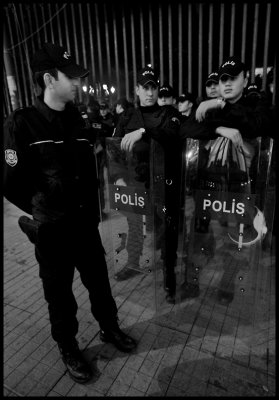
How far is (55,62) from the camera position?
1.96 metres

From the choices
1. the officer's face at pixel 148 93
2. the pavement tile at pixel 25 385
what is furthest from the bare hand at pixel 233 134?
the pavement tile at pixel 25 385

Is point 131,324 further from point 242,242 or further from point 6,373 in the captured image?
point 242,242

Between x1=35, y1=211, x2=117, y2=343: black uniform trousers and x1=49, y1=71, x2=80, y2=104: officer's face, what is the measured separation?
820 millimetres

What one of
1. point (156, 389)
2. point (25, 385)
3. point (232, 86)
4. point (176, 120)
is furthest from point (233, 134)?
point (25, 385)

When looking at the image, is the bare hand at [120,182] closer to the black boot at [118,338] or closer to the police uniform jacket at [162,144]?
the police uniform jacket at [162,144]

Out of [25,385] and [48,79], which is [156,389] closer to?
[25,385]

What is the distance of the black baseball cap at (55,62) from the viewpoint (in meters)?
1.96

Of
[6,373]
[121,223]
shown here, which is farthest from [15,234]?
[6,373]

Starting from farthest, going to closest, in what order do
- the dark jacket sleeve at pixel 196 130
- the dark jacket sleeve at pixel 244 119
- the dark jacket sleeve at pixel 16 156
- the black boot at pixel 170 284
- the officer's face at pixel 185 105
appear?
the officer's face at pixel 185 105 < the black boot at pixel 170 284 < the dark jacket sleeve at pixel 196 130 < the dark jacket sleeve at pixel 244 119 < the dark jacket sleeve at pixel 16 156

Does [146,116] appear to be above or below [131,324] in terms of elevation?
above

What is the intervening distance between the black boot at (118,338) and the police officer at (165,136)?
2.12 feet

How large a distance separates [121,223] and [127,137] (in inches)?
35.7

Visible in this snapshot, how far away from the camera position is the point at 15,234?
14.7ft

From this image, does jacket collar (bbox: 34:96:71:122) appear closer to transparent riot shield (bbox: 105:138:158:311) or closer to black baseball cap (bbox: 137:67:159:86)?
transparent riot shield (bbox: 105:138:158:311)
